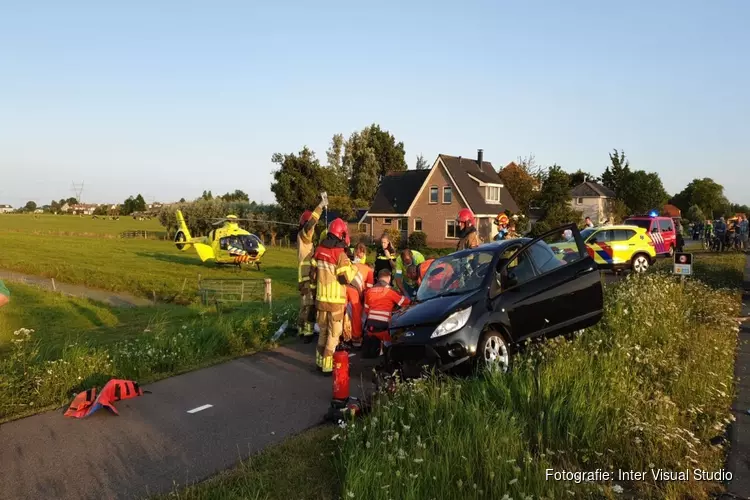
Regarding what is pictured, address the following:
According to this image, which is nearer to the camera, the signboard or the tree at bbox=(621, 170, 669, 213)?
the signboard

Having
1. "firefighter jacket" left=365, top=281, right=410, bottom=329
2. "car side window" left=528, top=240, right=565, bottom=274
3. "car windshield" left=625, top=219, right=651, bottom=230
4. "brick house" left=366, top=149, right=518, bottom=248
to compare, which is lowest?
"firefighter jacket" left=365, top=281, right=410, bottom=329

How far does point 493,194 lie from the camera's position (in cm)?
5338

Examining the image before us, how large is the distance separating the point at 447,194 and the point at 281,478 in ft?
157

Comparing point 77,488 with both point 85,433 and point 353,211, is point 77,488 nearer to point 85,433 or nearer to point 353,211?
point 85,433

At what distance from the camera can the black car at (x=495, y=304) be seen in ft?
22.7

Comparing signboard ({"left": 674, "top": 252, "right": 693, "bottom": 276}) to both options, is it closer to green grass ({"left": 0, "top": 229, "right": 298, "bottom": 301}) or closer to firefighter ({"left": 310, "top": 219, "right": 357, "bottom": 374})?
firefighter ({"left": 310, "top": 219, "right": 357, "bottom": 374})

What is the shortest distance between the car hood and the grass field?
986 millimetres

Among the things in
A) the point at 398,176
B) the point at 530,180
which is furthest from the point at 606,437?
the point at 530,180

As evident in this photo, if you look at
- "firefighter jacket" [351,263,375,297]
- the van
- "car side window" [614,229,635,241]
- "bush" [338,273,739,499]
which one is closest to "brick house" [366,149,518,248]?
the van

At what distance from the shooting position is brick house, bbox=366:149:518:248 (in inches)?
1994

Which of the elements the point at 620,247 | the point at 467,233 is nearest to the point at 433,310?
the point at 467,233

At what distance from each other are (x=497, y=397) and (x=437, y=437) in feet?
3.79

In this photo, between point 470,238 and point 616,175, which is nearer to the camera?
point 470,238

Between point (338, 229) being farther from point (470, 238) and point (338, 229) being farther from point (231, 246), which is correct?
point (231, 246)
